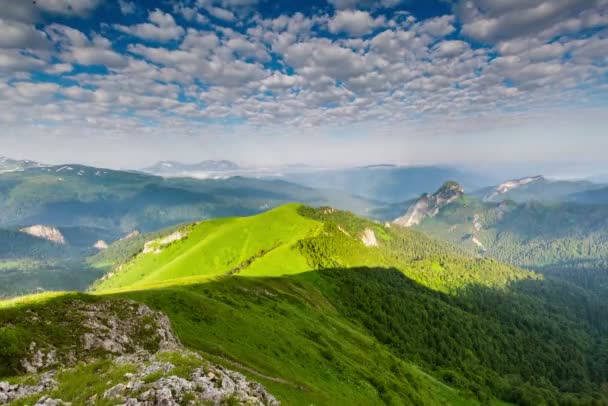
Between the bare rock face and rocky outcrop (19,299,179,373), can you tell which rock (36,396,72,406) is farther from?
the bare rock face

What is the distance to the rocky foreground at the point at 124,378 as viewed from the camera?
20000mm

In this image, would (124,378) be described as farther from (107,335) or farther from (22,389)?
(107,335)

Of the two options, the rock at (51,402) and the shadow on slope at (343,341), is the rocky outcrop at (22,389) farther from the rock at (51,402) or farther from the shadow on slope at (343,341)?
the shadow on slope at (343,341)

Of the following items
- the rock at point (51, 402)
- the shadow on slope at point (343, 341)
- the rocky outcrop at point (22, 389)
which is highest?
A: the rock at point (51, 402)

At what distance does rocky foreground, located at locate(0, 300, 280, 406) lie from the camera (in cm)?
2000

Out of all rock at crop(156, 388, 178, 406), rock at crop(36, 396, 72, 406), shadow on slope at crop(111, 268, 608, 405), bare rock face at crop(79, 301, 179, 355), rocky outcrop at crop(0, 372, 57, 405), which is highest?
rock at crop(156, 388, 178, 406)

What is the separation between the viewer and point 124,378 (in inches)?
855

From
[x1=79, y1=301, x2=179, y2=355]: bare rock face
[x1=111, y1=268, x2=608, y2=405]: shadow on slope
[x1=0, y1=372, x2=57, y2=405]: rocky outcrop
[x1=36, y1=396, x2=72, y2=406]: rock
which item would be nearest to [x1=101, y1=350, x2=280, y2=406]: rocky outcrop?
[x1=36, y1=396, x2=72, y2=406]: rock

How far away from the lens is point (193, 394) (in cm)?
2012

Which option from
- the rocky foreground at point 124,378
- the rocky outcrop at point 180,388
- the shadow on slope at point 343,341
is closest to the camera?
the rocky outcrop at point 180,388

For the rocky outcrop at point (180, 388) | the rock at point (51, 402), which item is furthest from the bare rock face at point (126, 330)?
the rock at point (51, 402)

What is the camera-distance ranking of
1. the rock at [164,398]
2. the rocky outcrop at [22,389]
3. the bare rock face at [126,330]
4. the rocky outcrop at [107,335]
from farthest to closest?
the bare rock face at [126,330] < the rocky outcrop at [107,335] < the rocky outcrop at [22,389] < the rock at [164,398]

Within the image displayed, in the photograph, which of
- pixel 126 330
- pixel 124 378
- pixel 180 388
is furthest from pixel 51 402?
pixel 126 330

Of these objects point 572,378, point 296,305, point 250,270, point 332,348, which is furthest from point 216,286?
point 572,378
